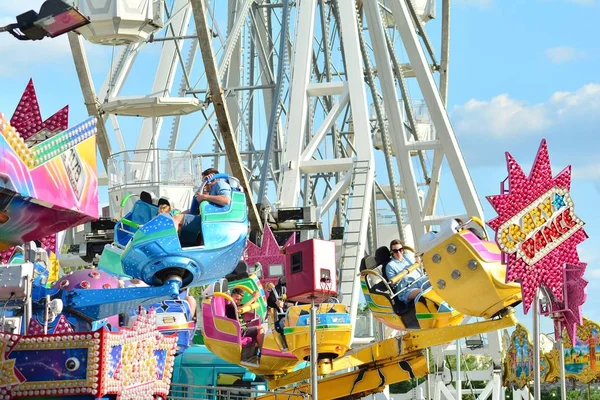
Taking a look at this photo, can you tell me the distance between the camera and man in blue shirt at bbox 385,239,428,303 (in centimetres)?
1380

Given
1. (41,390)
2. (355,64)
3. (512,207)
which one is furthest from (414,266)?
(355,64)

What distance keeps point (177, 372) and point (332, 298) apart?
256 centimetres

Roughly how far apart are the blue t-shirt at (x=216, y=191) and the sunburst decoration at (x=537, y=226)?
89.5 inches

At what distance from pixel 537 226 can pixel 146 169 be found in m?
8.31

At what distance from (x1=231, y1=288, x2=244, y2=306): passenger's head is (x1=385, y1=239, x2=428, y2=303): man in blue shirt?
5.79 ft

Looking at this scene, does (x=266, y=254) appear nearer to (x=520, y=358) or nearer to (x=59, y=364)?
(x=520, y=358)

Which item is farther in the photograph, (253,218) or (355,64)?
(355,64)

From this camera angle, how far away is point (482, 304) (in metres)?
12.3

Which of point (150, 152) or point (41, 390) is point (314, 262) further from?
point (150, 152)

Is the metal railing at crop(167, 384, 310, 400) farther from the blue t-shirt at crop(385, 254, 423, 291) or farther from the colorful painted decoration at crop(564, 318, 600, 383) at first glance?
the colorful painted decoration at crop(564, 318, 600, 383)

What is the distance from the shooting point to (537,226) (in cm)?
1110

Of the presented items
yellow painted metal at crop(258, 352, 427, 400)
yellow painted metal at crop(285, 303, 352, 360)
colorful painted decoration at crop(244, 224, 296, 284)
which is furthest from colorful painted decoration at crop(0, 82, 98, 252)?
colorful painted decoration at crop(244, 224, 296, 284)

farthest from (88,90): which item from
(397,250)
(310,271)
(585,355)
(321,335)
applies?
(310,271)

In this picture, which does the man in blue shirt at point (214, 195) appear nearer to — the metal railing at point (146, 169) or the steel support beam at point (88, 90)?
the metal railing at point (146, 169)
